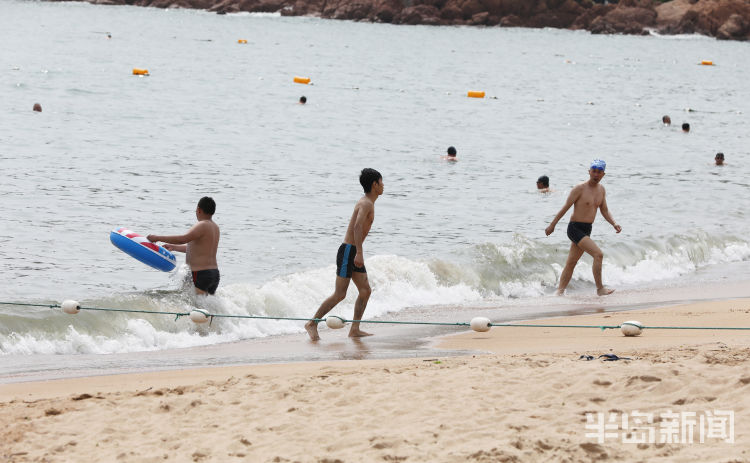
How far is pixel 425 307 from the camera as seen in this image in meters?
12.8

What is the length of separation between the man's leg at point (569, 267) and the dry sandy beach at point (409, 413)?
502 cm

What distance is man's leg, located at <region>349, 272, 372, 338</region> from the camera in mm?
10047

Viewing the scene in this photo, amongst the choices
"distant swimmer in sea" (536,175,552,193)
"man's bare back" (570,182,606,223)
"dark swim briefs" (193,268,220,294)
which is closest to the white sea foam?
"dark swim briefs" (193,268,220,294)

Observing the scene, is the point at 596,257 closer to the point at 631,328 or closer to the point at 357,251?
the point at 631,328

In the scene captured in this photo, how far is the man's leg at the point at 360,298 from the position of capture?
10.0 m

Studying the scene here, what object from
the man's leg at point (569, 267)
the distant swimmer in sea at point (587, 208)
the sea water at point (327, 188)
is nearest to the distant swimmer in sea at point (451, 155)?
the sea water at point (327, 188)

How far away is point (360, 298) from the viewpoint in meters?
10.2

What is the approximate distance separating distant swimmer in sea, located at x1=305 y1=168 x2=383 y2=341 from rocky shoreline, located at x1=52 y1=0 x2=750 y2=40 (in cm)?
11331

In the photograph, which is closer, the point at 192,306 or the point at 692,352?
the point at 692,352

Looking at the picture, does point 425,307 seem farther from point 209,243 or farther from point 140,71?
point 140,71

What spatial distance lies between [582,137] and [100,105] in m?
15.1

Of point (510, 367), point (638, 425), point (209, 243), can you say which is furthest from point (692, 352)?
point (209, 243)

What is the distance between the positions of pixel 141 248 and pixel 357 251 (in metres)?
2.39

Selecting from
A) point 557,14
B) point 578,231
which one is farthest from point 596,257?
point 557,14
